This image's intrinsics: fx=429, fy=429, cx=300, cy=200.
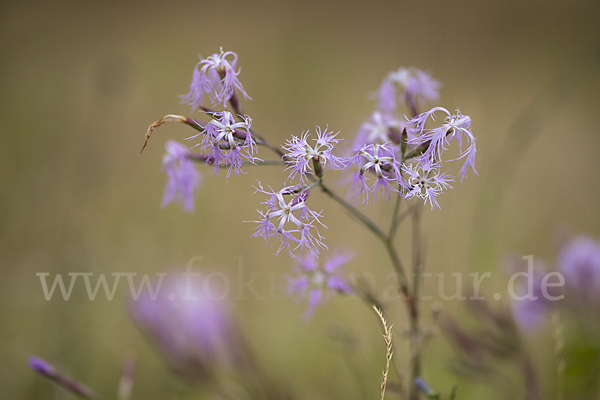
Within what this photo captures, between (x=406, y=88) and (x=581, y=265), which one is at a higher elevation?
(x=406, y=88)

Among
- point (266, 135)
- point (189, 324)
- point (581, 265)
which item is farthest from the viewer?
point (266, 135)

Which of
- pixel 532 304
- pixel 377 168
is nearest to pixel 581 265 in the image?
pixel 532 304

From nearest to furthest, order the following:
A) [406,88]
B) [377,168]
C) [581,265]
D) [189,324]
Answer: [377,168], [406,88], [581,265], [189,324]

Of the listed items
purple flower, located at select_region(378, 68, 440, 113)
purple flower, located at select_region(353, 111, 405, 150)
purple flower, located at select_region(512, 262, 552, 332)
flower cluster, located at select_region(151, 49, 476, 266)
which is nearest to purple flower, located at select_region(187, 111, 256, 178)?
flower cluster, located at select_region(151, 49, 476, 266)

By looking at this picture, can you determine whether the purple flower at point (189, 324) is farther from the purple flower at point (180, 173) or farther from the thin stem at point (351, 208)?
the thin stem at point (351, 208)

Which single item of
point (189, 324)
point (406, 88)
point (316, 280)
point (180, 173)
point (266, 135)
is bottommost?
point (189, 324)

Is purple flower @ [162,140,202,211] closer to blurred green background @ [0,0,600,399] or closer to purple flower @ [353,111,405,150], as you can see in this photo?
purple flower @ [353,111,405,150]

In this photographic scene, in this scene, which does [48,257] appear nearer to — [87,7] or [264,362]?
[264,362]

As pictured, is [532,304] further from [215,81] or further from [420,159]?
[215,81]
